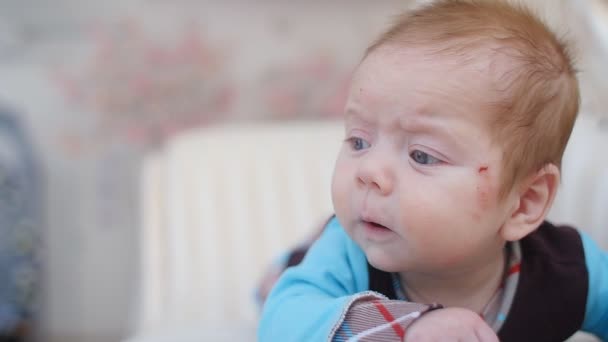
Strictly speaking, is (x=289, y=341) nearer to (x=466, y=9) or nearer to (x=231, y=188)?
(x=466, y=9)

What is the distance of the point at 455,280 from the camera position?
0.77 m

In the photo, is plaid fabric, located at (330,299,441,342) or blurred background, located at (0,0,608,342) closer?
plaid fabric, located at (330,299,441,342)

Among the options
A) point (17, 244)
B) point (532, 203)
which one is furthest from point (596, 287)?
point (17, 244)

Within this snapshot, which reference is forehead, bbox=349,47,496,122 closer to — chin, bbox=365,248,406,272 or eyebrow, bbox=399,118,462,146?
eyebrow, bbox=399,118,462,146

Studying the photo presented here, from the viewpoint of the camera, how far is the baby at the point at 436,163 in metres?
0.63

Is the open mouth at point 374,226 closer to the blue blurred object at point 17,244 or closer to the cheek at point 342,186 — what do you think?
the cheek at point 342,186

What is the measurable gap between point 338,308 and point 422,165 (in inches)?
6.0

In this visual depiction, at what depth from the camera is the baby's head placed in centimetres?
65

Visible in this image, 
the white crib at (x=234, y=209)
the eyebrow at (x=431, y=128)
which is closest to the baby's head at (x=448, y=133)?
the eyebrow at (x=431, y=128)

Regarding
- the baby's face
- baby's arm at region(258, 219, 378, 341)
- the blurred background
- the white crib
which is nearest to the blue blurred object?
the blurred background

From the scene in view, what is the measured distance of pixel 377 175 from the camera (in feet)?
2.13

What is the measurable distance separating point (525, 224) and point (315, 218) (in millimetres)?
686

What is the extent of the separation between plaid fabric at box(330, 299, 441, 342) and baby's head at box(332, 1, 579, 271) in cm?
7

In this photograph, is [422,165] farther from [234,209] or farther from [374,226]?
[234,209]
